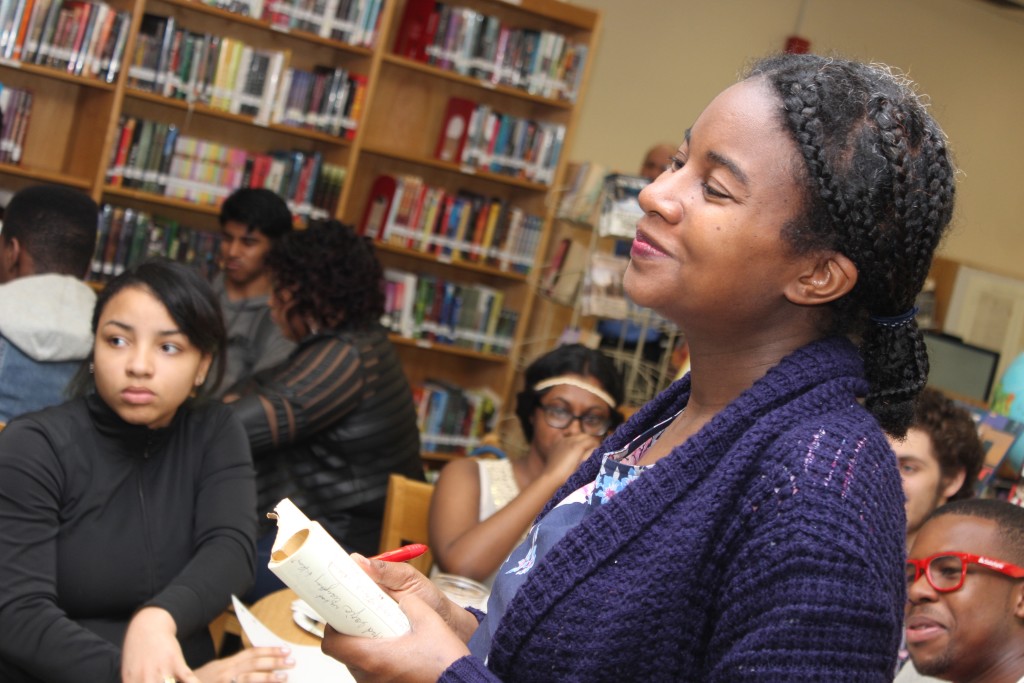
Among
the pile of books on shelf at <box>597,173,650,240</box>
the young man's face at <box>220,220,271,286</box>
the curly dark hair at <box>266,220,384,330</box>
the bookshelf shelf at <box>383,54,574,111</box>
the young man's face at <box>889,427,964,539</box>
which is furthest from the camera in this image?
the bookshelf shelf at <box>383,54,574,111</box>

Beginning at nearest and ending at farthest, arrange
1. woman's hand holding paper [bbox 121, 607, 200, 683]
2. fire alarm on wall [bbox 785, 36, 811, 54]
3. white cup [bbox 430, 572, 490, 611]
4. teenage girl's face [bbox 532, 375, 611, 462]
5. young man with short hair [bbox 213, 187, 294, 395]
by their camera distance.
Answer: woman's hand holding paper [bbox 121, 607, 200, 683] < white cup [bbox 430, 572, 490, 611] < teenage girl's face [bbox 532, 375, 611, 462] < young man with short hair [bbox 213, 187, 294, 395] < fire alarm on wall [bbox 785, 36, 811, 54]

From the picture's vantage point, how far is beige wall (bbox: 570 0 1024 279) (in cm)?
615

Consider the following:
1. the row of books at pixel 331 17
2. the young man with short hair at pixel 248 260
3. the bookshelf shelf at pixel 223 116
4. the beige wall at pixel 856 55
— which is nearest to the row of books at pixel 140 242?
the young man with short hair at pixel 248 260

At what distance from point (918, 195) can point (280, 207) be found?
12.8 ft

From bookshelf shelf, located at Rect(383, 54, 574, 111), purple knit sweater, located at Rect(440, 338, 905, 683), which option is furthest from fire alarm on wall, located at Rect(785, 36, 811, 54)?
purple knit sweater, located at Rect(440, 338, 905, 683)

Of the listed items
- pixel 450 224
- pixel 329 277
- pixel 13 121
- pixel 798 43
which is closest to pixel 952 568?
pixel 329 277

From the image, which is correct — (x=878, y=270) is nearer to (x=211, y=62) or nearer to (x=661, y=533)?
(x=661, y=533)

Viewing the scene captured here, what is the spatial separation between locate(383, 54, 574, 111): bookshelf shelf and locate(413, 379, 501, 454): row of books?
1527mm

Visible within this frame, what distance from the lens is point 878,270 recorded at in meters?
0.93

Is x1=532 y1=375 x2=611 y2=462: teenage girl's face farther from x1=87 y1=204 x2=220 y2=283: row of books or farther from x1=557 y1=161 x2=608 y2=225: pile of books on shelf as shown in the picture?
x1=87 y1=204 x2=220 y2=283: row of books

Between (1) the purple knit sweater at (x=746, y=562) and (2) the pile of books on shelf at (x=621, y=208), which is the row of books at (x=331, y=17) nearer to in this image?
(2) the pile of books on shelf at (x=621, y=208)

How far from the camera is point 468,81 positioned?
5355mm

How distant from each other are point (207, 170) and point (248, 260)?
803mm

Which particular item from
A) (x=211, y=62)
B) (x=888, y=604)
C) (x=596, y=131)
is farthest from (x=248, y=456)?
(x=596, y=131)
